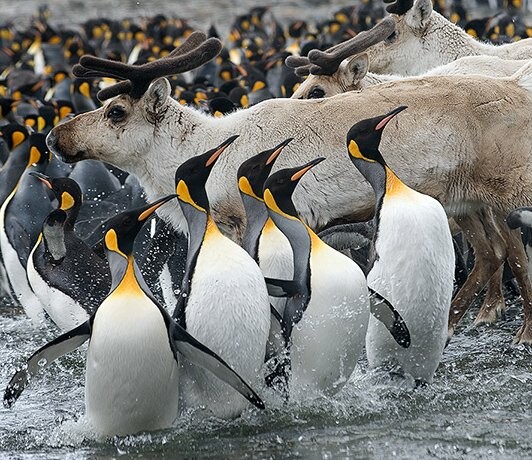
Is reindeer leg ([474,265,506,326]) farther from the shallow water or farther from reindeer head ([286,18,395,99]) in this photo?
reindeer head ([286,18,395,99])

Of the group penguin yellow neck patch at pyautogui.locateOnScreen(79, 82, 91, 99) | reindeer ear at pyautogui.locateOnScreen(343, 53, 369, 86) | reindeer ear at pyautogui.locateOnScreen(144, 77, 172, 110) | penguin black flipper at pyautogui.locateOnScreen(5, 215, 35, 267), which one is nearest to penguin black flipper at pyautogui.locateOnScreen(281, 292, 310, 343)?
reindeer ear at pyautogui.locateOnScreen(144, 77, 172, 110)

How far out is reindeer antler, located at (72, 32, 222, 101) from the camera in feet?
21.6

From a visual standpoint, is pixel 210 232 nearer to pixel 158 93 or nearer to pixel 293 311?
pixel 293 311

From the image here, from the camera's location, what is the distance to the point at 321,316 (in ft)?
17.8

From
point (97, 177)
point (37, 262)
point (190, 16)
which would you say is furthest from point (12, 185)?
point (190, 16)

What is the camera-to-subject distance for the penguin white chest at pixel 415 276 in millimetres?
5660

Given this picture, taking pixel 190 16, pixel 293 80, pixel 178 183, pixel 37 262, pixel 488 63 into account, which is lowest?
pixel 190 16

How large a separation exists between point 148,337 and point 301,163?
182 cm

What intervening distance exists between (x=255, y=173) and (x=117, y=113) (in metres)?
1.29

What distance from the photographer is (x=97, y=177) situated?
1016 cm

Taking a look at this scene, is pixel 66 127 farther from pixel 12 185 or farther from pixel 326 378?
pixel 12 185

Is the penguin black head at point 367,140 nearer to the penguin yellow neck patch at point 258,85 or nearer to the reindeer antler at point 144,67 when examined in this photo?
the reindeer antler at point 144,67

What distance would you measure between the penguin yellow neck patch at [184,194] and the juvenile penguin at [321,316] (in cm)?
40

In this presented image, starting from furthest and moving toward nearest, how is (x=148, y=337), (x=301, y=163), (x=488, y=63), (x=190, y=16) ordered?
(x=190, y=16)
(x=488, y=63)
(x=301, y=163)
(x=148, y=337)
